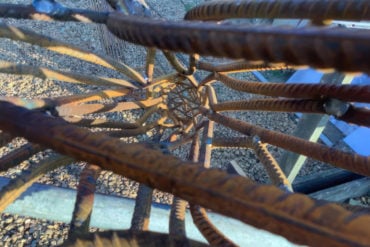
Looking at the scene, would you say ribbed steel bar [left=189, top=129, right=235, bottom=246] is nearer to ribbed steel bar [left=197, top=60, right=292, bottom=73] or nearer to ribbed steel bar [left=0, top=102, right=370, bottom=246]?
ribbed steel bar [left=0, top=102, right=370, bottom=246]

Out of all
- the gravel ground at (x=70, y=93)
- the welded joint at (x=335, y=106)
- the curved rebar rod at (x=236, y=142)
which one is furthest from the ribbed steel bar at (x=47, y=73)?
the gravel ground at (x=70, y=93)

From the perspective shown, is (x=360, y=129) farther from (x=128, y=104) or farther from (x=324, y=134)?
(x=128, y=104)

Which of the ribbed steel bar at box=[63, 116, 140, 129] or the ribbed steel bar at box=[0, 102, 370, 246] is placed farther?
the ribbed steel bar at box=[63, 116, 140, 129]

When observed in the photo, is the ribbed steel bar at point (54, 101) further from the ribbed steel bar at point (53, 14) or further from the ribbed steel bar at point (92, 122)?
the ribbed steel bar at point (53, 14)

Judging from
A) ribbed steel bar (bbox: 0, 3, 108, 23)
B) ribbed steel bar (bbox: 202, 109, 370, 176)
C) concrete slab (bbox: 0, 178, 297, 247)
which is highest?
ribbed steel bar (bbox: 0, 3, 108, 23)

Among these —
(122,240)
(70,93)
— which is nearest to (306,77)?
(70,93)

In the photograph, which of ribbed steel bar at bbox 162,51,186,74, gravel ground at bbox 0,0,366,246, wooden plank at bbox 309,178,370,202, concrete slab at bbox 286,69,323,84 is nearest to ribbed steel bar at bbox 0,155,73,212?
ribbed steel bar at bbox 162,51,186,74

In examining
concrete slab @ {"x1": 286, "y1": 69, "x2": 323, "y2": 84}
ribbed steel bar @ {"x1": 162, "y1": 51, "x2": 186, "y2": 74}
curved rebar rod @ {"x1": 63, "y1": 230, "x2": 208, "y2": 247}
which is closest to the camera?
curved rebar rod @ {"x1": 63, "y1": 230, "x2": 208, "y2": 247}

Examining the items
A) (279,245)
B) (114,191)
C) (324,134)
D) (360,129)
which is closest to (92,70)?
(114,191)
